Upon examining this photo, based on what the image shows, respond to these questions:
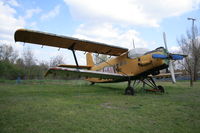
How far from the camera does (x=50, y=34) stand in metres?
8.48

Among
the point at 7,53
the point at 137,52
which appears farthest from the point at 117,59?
the point at 7,53

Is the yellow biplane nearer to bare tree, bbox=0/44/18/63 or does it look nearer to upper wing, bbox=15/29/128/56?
upper wing, bbox=15/29/128/56

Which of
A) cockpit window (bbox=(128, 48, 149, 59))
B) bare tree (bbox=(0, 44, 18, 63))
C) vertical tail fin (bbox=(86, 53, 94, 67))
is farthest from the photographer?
bare tree (bbox=(0, 44, 18, 63))

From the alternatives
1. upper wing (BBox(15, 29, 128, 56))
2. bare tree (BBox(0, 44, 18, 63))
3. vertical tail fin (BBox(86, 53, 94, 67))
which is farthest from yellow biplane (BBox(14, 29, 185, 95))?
bare tree (BBox(0, 44, 18, 63))

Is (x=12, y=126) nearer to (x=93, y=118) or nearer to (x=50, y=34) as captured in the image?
(x=93, y=118)

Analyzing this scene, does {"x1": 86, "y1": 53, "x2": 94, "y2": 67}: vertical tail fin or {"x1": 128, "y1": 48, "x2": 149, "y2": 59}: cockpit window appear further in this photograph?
{"x1": 86, "y1": 53, "x2": 94, "y2": 67}: vertical tail fin

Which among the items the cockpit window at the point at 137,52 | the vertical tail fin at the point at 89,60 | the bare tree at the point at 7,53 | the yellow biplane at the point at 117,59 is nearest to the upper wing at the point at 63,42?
the yellow biplane at the point at 117,59

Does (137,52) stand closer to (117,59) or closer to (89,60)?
(117,59)

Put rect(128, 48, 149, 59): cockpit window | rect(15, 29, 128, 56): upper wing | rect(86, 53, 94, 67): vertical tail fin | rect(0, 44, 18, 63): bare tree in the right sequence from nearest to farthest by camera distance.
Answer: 1. rect(15, 29, 128, 56): upper wing
2. rect(128, 48, 149, 59): cockpit window
3. rect(86, 53, 94, 67): vertical tail fin
4. rect(0, 44, 18, 63): bare tree

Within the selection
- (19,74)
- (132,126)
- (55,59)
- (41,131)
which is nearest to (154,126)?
(132,126)

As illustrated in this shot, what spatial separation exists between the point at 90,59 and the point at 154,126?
13.4 m

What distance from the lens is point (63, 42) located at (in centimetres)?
955

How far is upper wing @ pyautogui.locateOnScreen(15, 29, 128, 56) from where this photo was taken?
26.8 ft

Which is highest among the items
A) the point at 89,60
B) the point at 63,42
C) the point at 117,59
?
the point at 63,42
